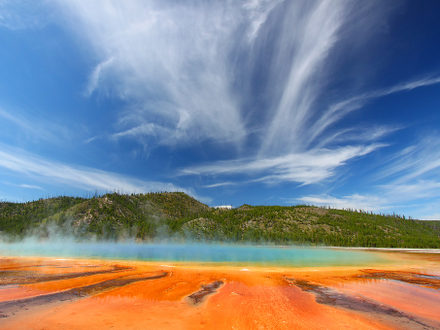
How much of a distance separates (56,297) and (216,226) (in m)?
175

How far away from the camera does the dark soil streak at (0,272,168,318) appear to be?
33.2 feet

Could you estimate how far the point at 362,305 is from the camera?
38.1ft

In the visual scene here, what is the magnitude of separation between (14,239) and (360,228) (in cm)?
22027

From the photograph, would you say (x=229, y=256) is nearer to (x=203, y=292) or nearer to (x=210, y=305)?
(x=203, y=292)

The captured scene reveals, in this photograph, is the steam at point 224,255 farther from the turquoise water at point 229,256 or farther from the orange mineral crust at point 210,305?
the orange mineral crust at point 210,305

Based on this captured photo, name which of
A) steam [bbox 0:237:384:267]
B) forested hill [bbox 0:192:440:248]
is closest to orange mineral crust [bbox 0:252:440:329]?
steam [bbox 0:237:384:267]

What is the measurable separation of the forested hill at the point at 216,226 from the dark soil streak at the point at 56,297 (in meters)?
134

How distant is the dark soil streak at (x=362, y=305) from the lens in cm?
930

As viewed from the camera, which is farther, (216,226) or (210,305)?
(216,226)

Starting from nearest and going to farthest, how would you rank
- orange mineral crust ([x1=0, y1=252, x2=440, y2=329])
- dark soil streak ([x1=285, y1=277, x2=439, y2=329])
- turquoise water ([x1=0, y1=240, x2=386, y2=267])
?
orange mineral crust ([x1=0, y1=252, x2=440, y2=329]), dark soil streak ([x1=285, y1=277, x2=439, y2=329]), turquoise water ([x1=0, y1=240, x2=386, y2=267])

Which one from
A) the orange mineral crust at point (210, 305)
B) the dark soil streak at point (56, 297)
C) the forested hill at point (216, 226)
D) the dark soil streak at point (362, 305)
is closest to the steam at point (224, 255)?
the orange mineral crust at point (210, 305)

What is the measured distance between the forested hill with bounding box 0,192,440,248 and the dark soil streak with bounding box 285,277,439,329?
417 ft

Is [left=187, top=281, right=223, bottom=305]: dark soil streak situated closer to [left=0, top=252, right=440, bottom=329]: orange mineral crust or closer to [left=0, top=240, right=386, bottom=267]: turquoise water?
[left=0, top=252, right=440, bottom=329]: orange mineral crust

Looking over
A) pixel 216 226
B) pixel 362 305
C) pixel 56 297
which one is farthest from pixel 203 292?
pixel 216 226
